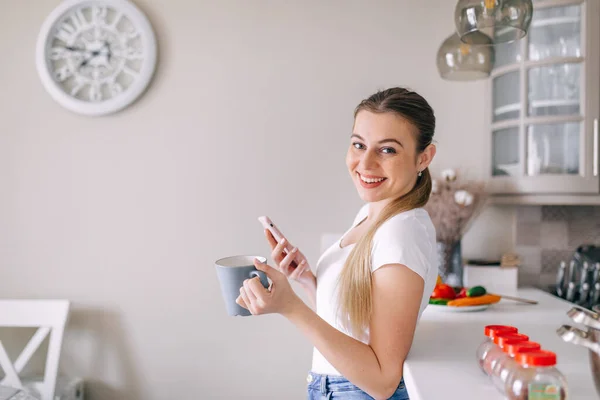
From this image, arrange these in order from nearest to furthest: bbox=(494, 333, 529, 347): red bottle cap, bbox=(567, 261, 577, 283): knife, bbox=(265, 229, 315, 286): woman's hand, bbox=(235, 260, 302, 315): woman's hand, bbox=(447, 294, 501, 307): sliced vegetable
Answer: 1. bbox=(494, 333, 529, 347): red bottle cap
2. bbox=(235, 260, 302, 315): woman's hand
3. bbox=(265, 229, 315, 286): woman's hand
4. bbox=(447, 294, 501, 307): sliced vegetable
5. bbox=(567, 261, 577, 283): knife

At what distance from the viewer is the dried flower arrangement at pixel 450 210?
2.04 metres

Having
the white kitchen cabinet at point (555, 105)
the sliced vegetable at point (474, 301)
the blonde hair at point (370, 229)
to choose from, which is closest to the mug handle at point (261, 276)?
the blonde hair at point (370, 229)

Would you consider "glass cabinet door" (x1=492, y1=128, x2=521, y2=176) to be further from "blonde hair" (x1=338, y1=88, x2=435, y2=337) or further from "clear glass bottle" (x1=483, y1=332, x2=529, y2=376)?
"clear glass bottle" (x1=483, y1=332, x2=529, y2=376)

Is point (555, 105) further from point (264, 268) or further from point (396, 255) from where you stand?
point (264, 268)

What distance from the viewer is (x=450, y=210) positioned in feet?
6.70

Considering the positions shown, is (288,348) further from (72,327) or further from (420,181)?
(420,181)

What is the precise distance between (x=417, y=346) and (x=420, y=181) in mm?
387

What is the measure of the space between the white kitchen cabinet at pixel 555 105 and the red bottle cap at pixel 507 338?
3.84ft

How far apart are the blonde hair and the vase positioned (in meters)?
0.89

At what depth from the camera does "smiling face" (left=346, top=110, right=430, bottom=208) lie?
3.80ft

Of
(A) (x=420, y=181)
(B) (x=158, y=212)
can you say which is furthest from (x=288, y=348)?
(A) (x=420, y=181)

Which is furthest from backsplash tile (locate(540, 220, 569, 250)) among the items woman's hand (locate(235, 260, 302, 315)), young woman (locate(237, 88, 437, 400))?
woman's hand (locate(235, 260, 302, 315))

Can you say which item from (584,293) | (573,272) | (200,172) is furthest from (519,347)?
(200,172)

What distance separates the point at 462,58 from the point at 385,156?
2.41 feet
